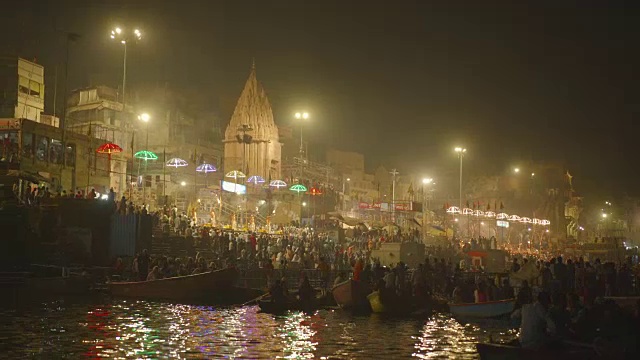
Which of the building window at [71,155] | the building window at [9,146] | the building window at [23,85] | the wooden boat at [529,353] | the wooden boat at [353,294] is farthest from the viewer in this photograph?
the building window at [23,85]

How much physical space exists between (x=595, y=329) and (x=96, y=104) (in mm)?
51779

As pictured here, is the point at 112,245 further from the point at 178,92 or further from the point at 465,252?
the point at 178,92

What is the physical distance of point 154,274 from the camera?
81.6ft

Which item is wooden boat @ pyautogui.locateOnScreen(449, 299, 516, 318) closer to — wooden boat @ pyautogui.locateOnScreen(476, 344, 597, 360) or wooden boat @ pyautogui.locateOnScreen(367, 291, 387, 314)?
wooden boat @ pyautogui.locateOnScreen(367, 291, 387, 314)

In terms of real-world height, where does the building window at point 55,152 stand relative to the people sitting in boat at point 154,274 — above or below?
above

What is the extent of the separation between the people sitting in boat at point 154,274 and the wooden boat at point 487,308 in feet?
39.4

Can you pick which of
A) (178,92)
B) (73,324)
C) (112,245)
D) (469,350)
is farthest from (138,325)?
(178,92)

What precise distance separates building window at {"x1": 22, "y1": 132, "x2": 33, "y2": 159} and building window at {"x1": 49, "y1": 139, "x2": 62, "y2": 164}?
185 centimetres

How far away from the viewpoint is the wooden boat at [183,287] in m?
23.9

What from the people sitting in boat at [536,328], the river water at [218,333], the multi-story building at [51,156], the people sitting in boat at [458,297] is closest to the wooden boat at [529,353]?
the people sitting in boat at [536,328]

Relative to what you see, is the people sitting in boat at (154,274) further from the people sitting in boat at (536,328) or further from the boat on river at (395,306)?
the people sitting in boat at (536,328)

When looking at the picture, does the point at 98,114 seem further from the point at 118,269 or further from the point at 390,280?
the point at 390,280

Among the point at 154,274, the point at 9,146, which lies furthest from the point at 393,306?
the point at 9,146

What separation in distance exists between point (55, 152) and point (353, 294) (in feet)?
88.5
